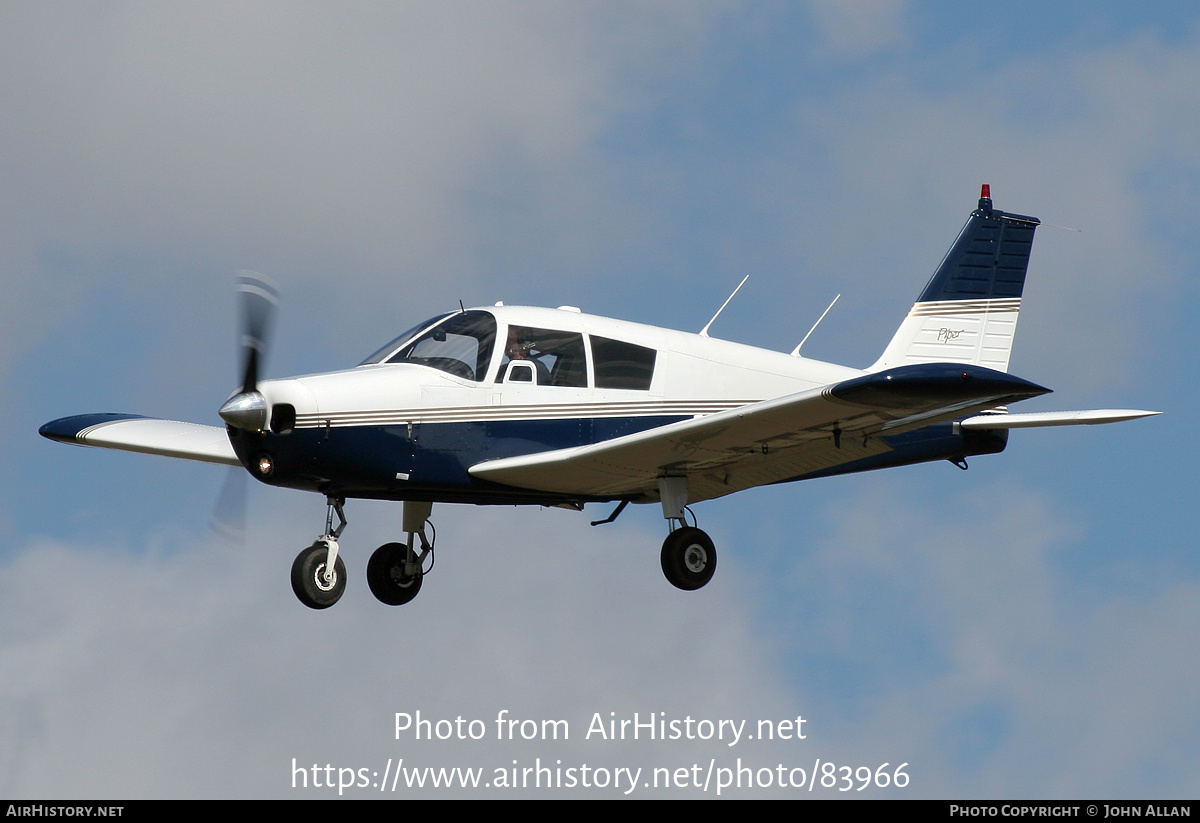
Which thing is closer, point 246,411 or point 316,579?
point 246,411

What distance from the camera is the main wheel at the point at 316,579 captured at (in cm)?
1302

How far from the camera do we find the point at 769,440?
13.8 meters

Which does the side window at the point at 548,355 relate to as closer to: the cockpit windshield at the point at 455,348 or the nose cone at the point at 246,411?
the cockpit windshield at the point at 455,348

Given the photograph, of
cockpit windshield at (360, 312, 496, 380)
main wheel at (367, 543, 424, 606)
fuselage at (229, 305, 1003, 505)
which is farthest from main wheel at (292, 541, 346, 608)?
cockpit windshield at (360, 312, 496, 380)

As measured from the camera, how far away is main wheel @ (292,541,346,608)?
13016mm

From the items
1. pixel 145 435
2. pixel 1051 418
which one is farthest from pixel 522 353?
pixel 1051 418

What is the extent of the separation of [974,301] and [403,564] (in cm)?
720

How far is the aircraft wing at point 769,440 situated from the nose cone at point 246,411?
2140mm

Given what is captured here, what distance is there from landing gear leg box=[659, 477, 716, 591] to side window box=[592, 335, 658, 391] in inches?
39.7

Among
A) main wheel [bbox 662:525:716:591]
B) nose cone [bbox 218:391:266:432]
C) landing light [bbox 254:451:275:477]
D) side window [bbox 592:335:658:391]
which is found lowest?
main wheel [bbox 662:525:716:591]

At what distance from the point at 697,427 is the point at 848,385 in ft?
5.93

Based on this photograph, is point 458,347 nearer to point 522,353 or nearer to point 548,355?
point 522,353

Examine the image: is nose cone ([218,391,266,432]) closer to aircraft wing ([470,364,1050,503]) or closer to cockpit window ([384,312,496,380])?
cockpit window ([384,312,496,380])

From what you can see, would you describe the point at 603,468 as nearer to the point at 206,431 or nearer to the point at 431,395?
the point at 431,395
